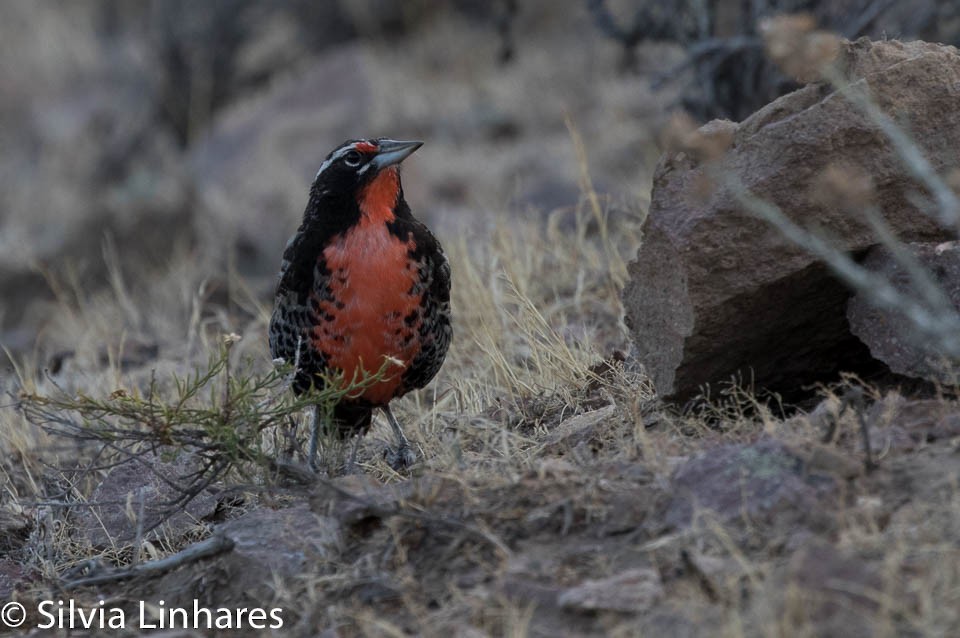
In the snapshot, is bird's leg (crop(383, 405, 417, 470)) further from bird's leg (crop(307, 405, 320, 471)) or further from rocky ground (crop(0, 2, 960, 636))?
bird's leg (crop(307, 405, 320, 471))

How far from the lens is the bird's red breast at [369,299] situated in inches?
211

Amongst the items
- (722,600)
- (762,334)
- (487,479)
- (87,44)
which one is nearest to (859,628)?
(722,600)

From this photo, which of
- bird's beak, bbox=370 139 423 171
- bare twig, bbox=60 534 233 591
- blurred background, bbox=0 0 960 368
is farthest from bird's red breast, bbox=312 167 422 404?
blurred background, bbox=0 0 960 368

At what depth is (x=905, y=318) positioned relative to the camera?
14.1 ft

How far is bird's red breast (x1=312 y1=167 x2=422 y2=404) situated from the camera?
5348 millimetres

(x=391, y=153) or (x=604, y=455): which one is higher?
(x=391, y=153)

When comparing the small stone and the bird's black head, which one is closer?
the small stone

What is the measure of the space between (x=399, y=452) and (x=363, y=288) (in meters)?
0.75

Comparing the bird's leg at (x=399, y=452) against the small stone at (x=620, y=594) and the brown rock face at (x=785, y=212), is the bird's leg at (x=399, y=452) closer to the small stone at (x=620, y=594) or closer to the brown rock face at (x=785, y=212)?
the brown rock face at (x=785, y=212)

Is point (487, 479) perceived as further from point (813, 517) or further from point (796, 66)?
point (796, 66)

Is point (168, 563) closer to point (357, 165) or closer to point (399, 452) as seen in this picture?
point (399, 452)

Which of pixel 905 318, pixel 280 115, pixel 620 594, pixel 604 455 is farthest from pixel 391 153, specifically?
pixel 280 115

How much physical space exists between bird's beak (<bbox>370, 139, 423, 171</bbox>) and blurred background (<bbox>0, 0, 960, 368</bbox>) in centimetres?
172

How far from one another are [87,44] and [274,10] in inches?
191
